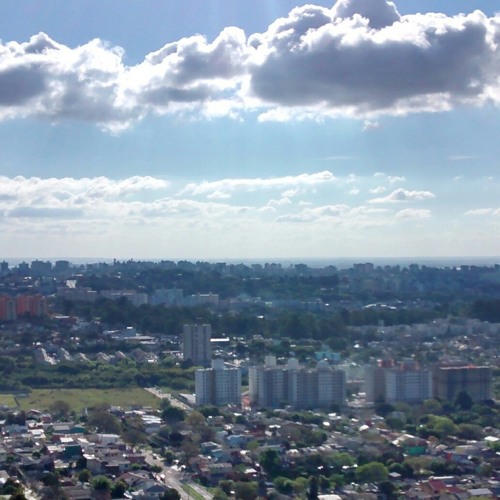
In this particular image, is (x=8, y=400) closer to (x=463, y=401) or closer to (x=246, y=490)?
(x=463, y=401)

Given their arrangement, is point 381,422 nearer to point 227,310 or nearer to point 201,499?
point 201,499

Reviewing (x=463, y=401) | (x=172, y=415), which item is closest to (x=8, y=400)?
(x=172, y=415)

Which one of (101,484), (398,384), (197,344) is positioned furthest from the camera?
(197,344)

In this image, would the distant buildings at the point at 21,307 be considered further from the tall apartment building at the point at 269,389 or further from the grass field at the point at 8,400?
A: the tall apartment building at the point at 269,389

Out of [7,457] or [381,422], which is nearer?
[7,457]

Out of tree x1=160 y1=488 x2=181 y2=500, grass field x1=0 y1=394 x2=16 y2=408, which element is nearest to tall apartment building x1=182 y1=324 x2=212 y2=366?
grass field x1=0 y1=394 x2=16 y2=408

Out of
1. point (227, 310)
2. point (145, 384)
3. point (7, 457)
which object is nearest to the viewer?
point (7, 457)

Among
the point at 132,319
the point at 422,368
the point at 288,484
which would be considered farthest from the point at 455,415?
the point at 132,319
